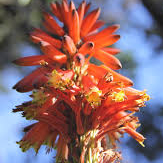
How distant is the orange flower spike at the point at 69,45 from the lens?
8.54 feet

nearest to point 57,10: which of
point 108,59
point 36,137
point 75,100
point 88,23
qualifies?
point 88,23

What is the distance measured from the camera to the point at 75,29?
9.21 ft

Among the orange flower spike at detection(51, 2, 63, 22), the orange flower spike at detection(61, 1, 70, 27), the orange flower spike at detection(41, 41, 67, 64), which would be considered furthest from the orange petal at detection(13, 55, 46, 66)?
the orange flower spike at detection(51, 2, 63, 22)

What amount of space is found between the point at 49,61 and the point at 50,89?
0.45 meters

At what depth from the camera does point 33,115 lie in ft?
7.87

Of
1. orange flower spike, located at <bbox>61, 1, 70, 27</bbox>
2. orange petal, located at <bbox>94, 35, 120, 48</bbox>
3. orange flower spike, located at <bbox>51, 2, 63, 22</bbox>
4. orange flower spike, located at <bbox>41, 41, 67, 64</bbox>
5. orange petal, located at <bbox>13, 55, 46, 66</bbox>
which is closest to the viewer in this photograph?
orange flower spike, located at <bbox>41, 41, 67, 64</bbox>

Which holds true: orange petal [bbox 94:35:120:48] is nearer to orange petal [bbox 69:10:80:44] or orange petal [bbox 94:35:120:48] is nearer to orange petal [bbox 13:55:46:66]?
orange petal [bbox 69:10:80:44]

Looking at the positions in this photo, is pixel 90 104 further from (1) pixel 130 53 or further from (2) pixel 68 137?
(1) pixel 130 53

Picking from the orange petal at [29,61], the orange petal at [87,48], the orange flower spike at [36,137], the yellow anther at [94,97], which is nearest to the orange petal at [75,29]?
the orange petal at [87,48]

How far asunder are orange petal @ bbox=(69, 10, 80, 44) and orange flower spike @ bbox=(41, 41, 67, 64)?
304 mm

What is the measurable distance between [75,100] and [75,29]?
813 millimetres

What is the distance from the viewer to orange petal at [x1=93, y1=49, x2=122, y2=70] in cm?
261

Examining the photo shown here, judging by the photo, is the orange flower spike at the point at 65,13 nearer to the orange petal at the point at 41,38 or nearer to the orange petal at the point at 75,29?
the orange petal at the point at 75,29

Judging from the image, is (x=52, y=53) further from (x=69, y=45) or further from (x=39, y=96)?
(x=39, y=96)
